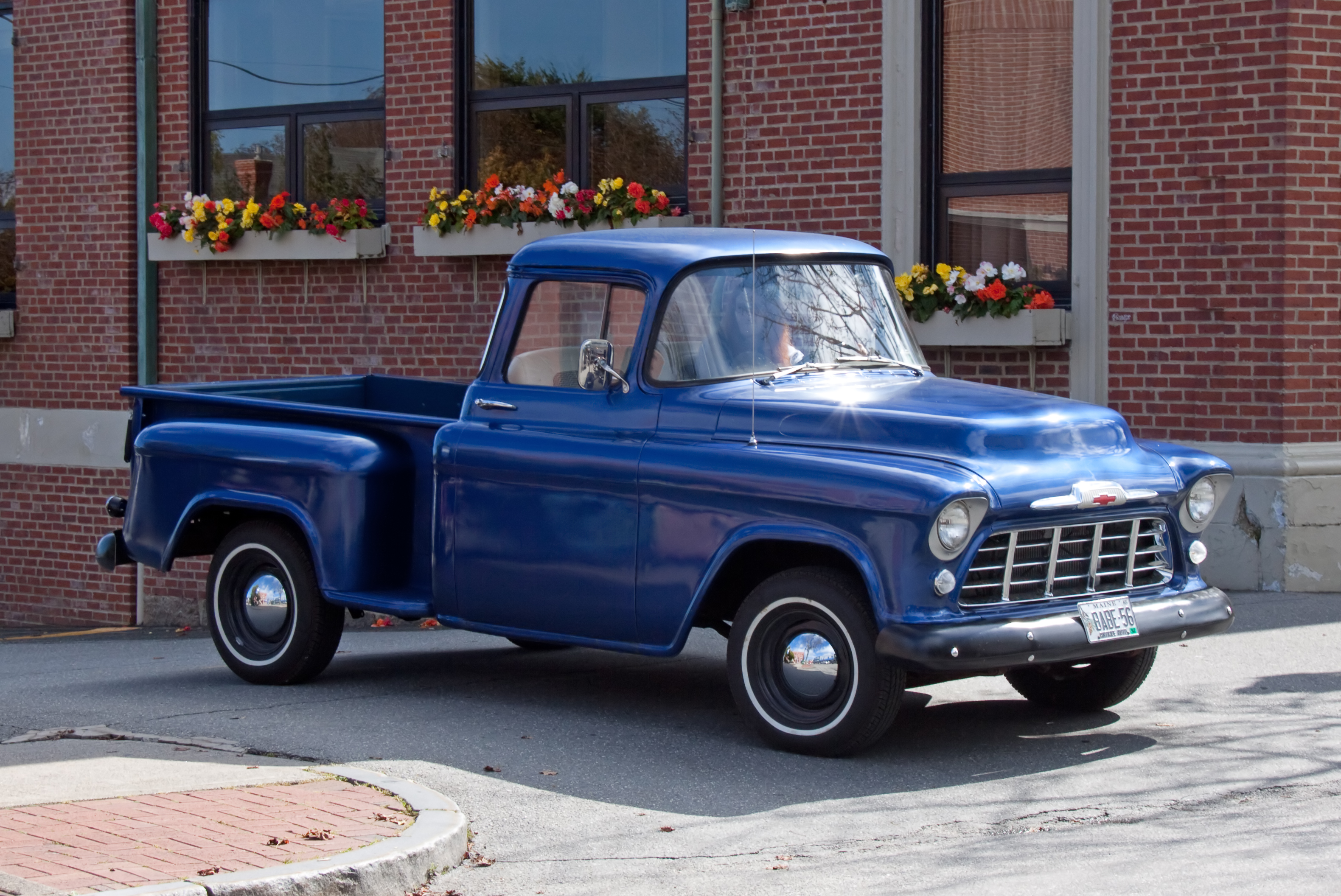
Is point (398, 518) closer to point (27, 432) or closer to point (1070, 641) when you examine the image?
point (1070, 641)

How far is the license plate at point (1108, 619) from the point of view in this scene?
245 inches

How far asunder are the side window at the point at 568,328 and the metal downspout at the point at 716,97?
4936 mm

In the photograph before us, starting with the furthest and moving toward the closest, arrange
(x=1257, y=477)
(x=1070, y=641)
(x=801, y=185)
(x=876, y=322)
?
(x=801, y=185) → (x=1257, y=477) → (x=876, y=322) → (x=1070, y=641)

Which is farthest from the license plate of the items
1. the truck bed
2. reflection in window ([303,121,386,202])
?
reflection in window ([303,121,386,202])

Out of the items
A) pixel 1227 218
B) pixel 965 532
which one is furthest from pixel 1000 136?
pixel 965 532

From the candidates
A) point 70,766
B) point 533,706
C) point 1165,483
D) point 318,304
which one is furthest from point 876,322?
point 318,304

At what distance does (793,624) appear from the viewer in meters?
6.39

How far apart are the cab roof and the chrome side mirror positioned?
35 cm

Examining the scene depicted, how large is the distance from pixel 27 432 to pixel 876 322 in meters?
10.3

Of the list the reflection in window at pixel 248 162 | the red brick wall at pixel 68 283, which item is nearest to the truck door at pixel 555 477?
the reflection in window at pixel 248 162

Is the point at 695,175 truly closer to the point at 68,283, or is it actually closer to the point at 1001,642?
the point at 68,283

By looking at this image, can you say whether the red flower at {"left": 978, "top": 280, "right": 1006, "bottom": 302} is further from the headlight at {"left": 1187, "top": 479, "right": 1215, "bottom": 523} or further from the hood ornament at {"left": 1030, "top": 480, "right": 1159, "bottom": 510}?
the hood ornament at {"left": 1030, "top": 480, "right": 1159, "bottom": 510}

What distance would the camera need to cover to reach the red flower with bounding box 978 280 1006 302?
10828 mm

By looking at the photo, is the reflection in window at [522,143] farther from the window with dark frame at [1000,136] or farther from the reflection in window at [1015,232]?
the reflection in window at [1015,232]
